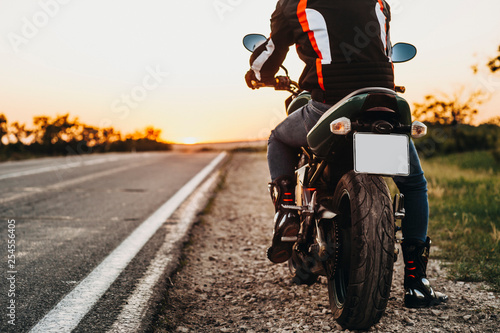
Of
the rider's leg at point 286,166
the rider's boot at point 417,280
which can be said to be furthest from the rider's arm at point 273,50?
the rider's boot at point 417,280

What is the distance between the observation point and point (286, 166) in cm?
271

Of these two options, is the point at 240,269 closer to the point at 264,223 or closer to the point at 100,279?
the point at 100,279

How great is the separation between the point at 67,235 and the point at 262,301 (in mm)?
2187

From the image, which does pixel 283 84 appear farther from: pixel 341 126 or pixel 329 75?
pixel 341 126

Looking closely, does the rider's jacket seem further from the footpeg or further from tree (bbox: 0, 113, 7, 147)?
tree (bbox: 0, 113, 7, 147)

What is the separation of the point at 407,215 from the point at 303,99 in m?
0.95

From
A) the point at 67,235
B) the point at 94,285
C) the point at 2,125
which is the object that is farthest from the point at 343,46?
the point at 2,125

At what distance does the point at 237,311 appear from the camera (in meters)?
2.39

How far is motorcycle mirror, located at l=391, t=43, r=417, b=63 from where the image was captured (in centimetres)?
279

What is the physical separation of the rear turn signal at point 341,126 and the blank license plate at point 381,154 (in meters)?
0.06

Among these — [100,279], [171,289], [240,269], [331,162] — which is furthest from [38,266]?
[331,162]

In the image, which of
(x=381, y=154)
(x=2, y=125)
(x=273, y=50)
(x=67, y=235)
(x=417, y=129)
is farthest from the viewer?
(x=2, y=125)

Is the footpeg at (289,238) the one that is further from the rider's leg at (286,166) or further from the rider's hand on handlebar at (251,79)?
the rider's hand on handlebar at (251,79)

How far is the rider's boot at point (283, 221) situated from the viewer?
98.8 inches
